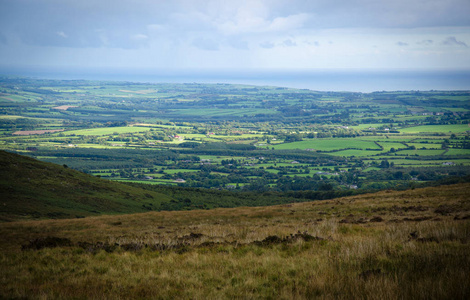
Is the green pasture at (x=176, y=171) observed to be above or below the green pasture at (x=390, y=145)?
below

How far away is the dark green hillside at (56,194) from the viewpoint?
3862cm

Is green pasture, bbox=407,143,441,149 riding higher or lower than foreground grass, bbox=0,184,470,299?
lower

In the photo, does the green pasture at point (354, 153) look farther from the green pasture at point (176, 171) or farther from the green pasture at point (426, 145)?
the green pasture at point (176, 171)

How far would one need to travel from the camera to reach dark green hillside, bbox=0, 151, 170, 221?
38.6 m

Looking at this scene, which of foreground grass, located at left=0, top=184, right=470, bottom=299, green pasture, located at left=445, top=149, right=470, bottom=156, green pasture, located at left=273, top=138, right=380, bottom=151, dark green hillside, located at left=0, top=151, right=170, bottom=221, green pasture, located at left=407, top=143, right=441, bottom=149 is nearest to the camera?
foreground grass, located at left=0, top=184, right=470, bottom=299

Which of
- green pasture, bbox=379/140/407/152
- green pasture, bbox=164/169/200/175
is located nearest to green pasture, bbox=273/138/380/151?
green pasture, bbox=379/140/407/152

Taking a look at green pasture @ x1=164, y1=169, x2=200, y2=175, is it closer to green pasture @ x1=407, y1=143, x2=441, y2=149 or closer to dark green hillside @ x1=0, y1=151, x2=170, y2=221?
dark green hillside @ x1=0, y1=151, x2=170, y2=221

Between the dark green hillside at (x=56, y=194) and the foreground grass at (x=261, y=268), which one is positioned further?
the dark green hillside at (x=56, y=194)

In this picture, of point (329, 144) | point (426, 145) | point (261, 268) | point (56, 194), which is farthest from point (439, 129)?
point (261, 268)

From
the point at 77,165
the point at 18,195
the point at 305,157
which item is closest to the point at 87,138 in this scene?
the point at 77,165

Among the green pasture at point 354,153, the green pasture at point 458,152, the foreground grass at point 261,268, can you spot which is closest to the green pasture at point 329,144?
the green pasture at point 354,153

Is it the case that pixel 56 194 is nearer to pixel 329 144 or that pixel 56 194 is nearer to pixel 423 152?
pixel 423 152

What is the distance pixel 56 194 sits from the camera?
4691 centimetres

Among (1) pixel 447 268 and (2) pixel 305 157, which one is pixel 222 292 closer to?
(1) pixel 447 268
